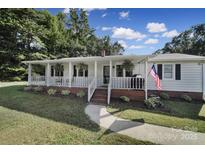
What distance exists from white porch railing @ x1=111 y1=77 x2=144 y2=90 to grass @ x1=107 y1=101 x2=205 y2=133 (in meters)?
1.36

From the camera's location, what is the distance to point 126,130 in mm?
5801

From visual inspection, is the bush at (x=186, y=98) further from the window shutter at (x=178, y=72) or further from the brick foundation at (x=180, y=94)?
the window shutter at (x=178, y=72)

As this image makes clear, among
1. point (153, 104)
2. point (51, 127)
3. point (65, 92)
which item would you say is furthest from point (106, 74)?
point (51, 127)

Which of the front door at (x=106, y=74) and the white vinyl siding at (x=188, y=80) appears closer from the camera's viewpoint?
the white vinyl siding at (x=188, y=80)

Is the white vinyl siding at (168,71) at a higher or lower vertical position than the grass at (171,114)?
higher

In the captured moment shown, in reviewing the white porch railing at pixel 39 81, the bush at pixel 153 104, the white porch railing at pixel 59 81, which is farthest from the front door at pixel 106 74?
the bush at pixel 153 104

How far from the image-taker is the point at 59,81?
1287 centimetres

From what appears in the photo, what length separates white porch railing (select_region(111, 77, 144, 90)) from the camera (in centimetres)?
1023

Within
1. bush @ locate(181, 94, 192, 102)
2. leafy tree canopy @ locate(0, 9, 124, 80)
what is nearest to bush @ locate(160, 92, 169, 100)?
bush @ locate(181, 94, 192, 102)

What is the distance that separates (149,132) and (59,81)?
8.63 meters

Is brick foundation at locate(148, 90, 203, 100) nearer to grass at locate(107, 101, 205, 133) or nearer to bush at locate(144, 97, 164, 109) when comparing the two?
grass at locate(107, 101, 205, 133)

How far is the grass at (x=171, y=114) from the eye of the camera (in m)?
6.36
